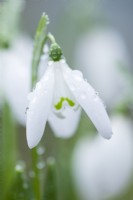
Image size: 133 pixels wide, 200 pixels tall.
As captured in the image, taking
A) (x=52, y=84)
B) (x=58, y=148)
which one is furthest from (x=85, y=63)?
(x=52, y=84)

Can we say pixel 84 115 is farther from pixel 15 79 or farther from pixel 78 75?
pixel 78 75

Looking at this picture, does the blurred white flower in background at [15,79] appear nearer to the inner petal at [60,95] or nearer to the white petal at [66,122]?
the white petal at [66,122]

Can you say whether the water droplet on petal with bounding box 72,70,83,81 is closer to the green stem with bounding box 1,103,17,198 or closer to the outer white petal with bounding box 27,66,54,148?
the outer white petal with bounding box 27,66,54,148

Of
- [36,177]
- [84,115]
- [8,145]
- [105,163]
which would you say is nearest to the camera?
[36,177]

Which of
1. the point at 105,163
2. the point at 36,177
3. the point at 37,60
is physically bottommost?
the point at 105,163

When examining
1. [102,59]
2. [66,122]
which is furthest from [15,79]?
[102,59]

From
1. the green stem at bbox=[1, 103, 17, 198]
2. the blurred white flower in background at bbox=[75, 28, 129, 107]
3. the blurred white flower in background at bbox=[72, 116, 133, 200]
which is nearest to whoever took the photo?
the green stem at bbox=[1, 103, 17, 198]

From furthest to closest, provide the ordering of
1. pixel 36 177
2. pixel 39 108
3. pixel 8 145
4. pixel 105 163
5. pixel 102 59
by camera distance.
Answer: pixel 102 59, pixel 105 163, pixel 8 145, pixel 36 177, pixel 39 108

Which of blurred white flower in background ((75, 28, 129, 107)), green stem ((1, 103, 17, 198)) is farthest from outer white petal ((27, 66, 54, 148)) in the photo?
blurred white flower in background ((75, 28, 129, 107))
